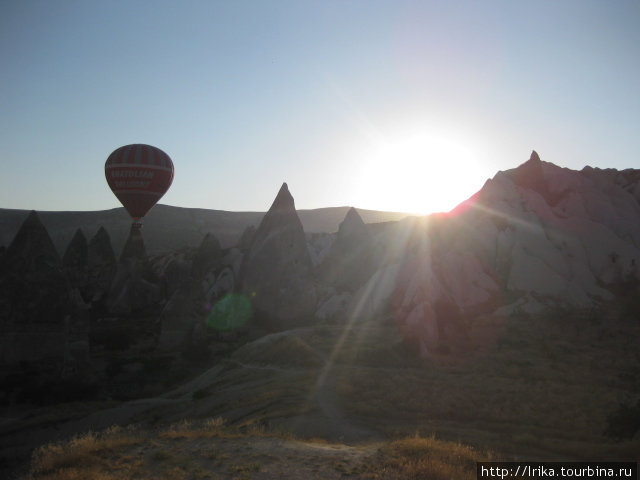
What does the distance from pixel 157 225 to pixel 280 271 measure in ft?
237

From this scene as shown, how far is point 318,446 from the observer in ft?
35.2

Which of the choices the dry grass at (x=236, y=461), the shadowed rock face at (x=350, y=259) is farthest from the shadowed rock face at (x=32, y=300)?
the shadowed rock face at (x=350, y=259)

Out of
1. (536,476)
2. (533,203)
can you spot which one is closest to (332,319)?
(533,203)

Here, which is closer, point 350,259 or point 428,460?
point 428,460

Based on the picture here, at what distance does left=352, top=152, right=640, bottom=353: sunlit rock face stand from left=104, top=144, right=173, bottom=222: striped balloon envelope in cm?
1515

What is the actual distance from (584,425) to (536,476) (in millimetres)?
4418

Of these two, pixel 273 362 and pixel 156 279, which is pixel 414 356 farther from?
pixel 156 279

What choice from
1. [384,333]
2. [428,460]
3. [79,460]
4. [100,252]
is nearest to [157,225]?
[100,252]

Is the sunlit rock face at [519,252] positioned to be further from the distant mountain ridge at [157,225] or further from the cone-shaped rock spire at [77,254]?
the distant mountain ridge at [157,225]

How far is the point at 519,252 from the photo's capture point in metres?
29.7

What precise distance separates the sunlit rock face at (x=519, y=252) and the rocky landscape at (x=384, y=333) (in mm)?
124

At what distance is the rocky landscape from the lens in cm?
1420

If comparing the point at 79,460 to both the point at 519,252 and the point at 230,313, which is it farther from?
the point at 519,252

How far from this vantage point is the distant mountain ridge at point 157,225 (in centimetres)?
9500
